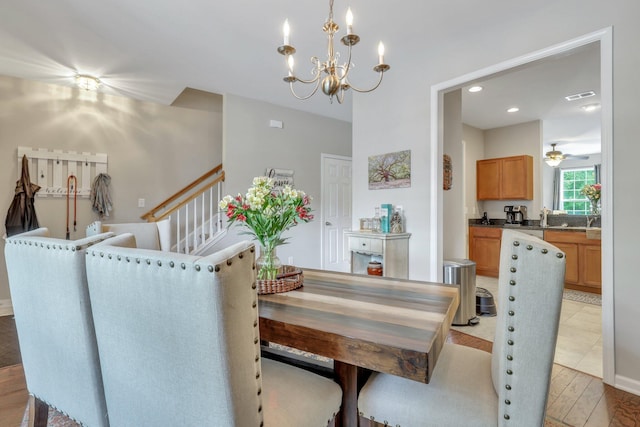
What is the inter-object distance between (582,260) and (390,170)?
10.2 ft

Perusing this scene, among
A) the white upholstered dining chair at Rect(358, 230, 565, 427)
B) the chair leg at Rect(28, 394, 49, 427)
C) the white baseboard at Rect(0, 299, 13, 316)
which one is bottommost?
the white baseboard at Rect(0, 299, 13, 316)

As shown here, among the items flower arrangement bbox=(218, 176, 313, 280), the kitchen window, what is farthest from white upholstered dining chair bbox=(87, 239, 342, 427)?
the kitchen window

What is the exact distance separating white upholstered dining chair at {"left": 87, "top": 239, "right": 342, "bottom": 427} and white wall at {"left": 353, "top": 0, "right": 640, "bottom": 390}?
7.66 feet

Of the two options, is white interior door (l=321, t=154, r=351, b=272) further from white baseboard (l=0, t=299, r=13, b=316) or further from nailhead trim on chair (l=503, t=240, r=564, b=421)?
nailhead trim on chair (l=503, t=240, r=564, b=421)

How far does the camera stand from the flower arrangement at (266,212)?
146cm

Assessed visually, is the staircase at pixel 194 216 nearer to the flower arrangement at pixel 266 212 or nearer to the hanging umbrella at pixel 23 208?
the hanging umbrella at pixel 23 208

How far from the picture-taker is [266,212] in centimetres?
148

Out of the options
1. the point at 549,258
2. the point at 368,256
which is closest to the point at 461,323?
the point at 368,256

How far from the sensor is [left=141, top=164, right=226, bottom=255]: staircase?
3966 mm

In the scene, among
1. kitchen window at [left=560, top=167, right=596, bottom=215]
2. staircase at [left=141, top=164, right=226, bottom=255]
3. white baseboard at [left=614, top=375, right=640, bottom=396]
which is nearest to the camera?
white baseboard at [left=614, top=375, right=640, bottom=396]

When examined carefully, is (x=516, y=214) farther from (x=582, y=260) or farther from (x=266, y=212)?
(x=266, y=212)

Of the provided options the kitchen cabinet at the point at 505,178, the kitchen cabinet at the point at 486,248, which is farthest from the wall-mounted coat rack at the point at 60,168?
the kitchen cabinet at the point at 505,178

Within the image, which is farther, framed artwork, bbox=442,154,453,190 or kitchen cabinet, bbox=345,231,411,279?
framed artwork, bbox=442,154,453,190

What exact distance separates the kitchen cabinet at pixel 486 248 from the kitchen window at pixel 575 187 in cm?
447
